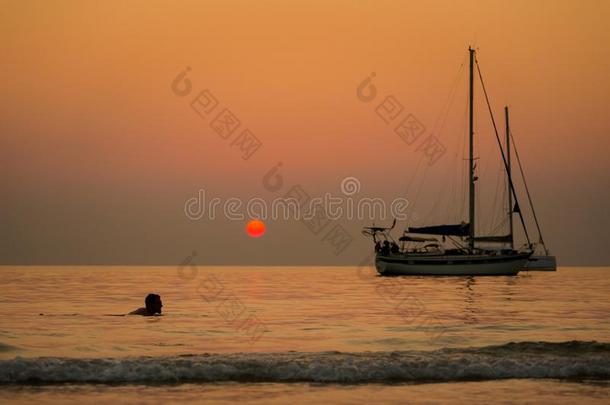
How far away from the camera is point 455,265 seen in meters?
107

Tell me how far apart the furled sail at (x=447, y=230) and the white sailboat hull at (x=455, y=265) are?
2944 mm

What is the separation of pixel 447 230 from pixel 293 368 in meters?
80.8

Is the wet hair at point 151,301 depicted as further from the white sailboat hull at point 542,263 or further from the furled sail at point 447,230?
the white sailboat hull at point 542,263

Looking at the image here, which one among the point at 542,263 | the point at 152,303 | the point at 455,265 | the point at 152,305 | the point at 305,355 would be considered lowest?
the point at 305,355

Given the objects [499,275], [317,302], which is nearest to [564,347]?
[317,302]

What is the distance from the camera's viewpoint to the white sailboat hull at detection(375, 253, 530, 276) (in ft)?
347

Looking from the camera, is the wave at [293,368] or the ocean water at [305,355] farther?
the wave at [293,368]

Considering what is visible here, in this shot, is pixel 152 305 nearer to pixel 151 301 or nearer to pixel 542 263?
pixel 151 301

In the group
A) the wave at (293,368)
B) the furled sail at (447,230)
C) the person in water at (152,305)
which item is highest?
the furled sail at (447,230)

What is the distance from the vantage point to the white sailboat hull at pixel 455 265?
347ft

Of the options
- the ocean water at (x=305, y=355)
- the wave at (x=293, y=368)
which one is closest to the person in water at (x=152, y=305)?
the ocean water at (x=305, y=355)

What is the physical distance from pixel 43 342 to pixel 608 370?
20539 mm

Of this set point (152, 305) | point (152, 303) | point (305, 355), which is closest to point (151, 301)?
point (152, 303)

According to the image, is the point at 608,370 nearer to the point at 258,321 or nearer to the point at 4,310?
the point at 258,321
